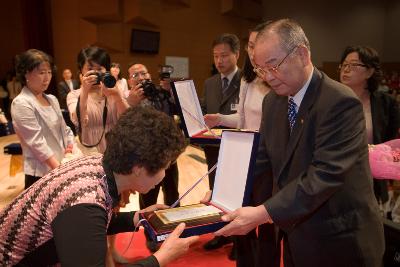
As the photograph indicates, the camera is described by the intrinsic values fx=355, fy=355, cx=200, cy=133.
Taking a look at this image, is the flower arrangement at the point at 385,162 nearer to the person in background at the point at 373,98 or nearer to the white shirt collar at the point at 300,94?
the person in background at the point at 373,98

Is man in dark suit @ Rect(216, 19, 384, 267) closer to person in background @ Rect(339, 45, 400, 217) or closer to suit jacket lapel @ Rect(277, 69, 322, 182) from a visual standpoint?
suit jacket lapel @ Rect(277, 69, 322, 182)

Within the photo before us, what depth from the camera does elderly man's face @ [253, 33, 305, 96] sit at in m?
1.21

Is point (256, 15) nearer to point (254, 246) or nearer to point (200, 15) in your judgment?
point (200, 15)

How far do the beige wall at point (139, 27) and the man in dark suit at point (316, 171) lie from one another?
22.4 ft

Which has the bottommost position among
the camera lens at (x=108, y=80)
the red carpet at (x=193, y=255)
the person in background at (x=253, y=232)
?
the red carpet at (x=193, y=255)

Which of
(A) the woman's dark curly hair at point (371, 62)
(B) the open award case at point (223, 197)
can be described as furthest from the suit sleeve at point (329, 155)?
(A) the woman's dark curly hair at point (371, 62)

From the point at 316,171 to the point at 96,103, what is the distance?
5.35 ft

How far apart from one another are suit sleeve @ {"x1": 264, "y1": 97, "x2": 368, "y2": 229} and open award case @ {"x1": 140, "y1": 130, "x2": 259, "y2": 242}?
0.21 m

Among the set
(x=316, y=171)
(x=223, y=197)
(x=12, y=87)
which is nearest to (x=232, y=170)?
(x=223, y=197)

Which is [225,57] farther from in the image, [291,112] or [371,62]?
[291,112]

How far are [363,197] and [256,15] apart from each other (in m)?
10.5

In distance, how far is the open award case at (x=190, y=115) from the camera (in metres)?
2.03

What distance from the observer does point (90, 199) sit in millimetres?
994

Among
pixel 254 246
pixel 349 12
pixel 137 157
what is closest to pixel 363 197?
pixel 137 157
